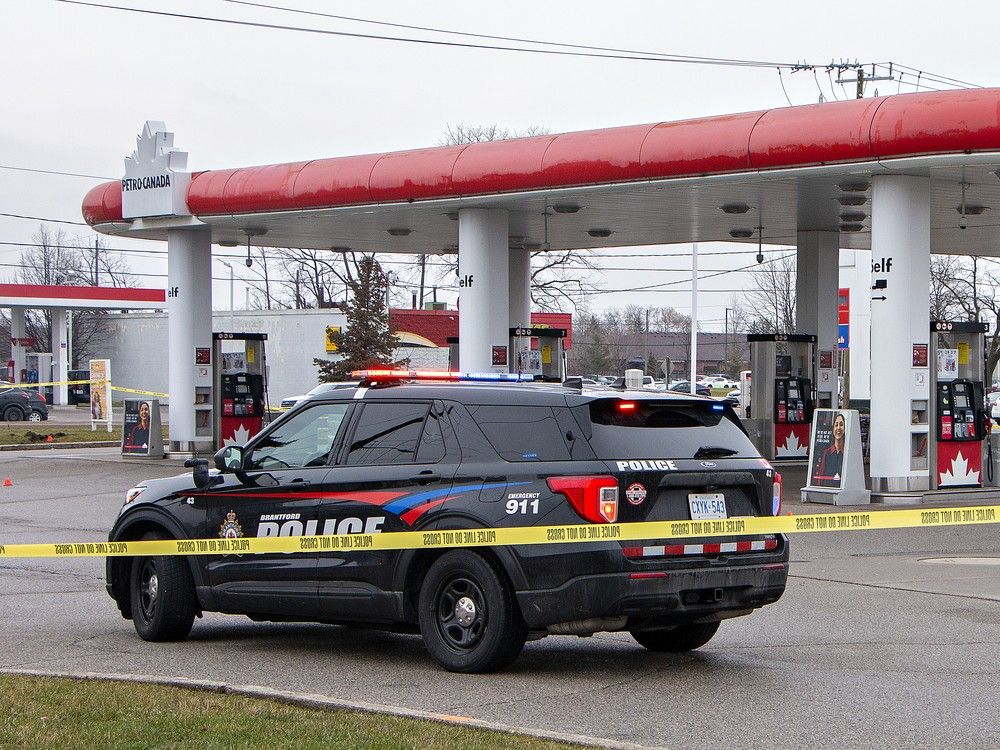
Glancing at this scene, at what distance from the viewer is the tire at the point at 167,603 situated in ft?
31.6

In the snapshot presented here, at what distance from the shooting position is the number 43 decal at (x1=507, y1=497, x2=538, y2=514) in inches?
318

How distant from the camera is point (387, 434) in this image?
352 inches

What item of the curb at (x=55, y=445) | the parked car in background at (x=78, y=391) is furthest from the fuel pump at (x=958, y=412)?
the parked car in background at (x=78, y=391)

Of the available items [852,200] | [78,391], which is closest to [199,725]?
[852,200]

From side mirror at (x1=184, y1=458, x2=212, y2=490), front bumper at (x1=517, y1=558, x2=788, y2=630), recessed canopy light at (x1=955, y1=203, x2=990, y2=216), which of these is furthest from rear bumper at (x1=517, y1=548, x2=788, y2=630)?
recessed canopy light at (x1=955, y1=203, x2=990, y2=216)

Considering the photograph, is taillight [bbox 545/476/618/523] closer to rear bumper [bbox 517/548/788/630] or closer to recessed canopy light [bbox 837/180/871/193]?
rear bumper [bbox 517/548/788/630]

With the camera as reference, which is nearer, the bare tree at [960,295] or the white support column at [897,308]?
the white support column at [897,308]

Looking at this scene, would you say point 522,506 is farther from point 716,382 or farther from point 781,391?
point 716,382

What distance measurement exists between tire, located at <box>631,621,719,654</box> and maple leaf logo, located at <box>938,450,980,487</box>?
12.0m

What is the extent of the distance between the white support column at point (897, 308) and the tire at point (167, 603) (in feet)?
40.1

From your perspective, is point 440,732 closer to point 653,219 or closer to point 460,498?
point 460,498

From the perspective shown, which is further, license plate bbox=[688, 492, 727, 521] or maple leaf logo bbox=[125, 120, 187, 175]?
maple leaf logo bbox=[125, 120, 187, 175]

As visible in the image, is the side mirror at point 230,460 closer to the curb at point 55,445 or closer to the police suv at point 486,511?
the police suv at point 486,511

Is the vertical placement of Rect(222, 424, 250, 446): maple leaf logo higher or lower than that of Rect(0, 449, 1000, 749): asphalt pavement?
higher
